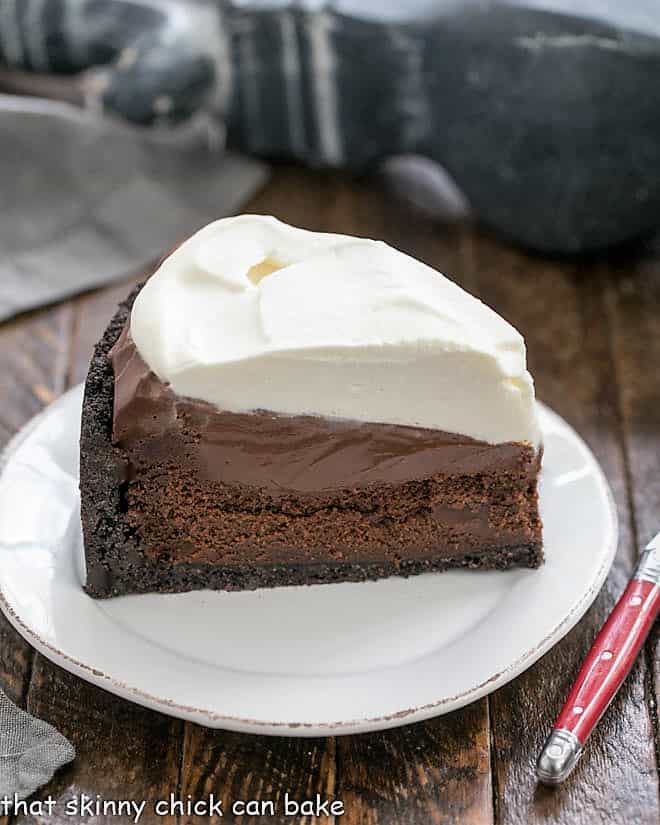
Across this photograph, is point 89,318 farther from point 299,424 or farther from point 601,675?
point 601,675

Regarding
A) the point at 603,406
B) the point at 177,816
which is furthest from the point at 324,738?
the point at 603,406

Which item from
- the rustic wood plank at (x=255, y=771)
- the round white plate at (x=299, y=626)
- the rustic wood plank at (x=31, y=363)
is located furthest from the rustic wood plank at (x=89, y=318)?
the rustic wood plank at (x=255, y=771)

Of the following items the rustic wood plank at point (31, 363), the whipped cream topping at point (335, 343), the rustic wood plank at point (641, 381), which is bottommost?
the rustic wood plank at point (641, 381)

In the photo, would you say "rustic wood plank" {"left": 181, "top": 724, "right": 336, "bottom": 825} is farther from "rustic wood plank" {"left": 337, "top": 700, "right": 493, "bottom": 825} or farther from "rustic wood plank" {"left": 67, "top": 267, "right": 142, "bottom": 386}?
"rustic wood plank" {"left": 67, "top": 267, "right": 142, "bottom": 386}

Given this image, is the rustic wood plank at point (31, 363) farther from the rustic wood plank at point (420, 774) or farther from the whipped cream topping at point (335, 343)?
the rustic wood plank at point (420, 774)

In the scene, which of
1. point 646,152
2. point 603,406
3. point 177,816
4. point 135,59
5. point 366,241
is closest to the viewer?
point 177,816

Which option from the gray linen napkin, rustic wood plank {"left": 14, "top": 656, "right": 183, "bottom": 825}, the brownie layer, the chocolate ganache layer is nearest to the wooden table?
rustic wood plank {"left": 14, "top": 656, "right": 183, "bottom": 825}

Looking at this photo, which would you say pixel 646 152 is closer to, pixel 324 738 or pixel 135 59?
pixel 135 59

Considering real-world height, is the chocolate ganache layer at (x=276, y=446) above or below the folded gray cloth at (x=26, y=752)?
above
